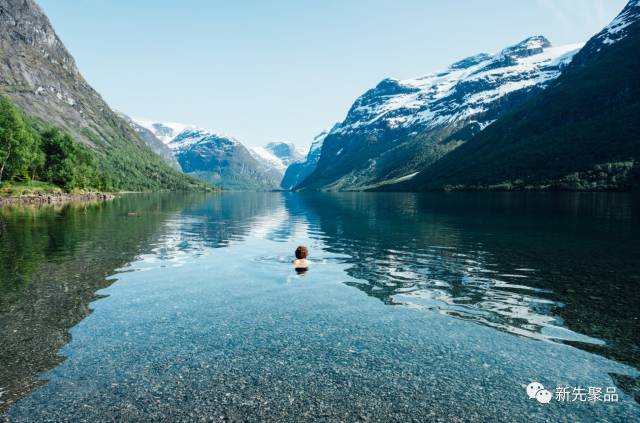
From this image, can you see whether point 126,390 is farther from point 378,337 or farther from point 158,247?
point 158,247

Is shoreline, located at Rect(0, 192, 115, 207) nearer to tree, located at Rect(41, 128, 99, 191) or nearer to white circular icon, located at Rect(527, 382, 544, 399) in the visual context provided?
tree, located at Rect(41, 128, 99, 191)

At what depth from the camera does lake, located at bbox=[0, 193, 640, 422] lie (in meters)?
13.5

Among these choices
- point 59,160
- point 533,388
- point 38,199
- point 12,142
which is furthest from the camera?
point 59,160

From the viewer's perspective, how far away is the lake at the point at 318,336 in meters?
13.5

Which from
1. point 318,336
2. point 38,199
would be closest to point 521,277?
point 318,336

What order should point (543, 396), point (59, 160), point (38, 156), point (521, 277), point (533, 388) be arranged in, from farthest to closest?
point (59, 160) < point (38, 156) < point (521, 277) < point (533, 388) < point (543, 396)

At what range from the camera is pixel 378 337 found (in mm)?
19594

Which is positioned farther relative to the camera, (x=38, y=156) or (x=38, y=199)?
(x=38, y=156)

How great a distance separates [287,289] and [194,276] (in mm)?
8446

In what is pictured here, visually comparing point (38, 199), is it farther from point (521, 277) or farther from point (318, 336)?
point (521, 277)

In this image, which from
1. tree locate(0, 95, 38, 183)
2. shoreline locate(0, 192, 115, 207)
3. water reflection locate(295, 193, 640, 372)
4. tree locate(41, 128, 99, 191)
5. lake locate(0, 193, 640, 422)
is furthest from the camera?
tree locate(41, 128, 99, 191)

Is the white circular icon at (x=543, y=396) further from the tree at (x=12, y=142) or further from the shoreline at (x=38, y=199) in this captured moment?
the tree at (x=12, y=142)

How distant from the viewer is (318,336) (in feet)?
64.4

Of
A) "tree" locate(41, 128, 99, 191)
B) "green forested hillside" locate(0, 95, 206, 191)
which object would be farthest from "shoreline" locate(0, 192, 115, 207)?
"green forested hillside" locate(0, 95, 206, 191)
